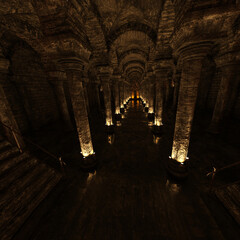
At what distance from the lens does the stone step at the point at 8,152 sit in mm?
3422

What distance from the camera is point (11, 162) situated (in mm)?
3379

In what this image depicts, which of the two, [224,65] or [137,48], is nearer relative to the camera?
[224,65]

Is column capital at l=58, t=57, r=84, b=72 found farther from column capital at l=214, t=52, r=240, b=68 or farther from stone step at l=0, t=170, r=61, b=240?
column capital at l=214, t=52, r=240, b=68

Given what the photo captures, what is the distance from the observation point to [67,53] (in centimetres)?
305

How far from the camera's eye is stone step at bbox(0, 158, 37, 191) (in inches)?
115

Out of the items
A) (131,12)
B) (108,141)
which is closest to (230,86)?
(131,12)

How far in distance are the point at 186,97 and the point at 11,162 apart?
231 inches

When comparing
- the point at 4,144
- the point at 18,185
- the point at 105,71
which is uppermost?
the point at 105,71

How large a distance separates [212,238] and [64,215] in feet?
11.2

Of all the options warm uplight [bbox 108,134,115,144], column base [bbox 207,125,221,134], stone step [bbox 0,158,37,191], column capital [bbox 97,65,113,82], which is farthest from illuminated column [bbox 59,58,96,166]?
column base [bbox 207,125,221,134]

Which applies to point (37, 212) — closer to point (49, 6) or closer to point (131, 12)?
point (49, 6)

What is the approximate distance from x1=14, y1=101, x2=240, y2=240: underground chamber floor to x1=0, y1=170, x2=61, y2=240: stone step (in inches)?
6.6

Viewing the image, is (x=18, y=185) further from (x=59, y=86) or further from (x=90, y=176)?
(x=59, y=86)

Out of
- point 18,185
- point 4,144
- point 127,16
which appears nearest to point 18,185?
point 18,185
